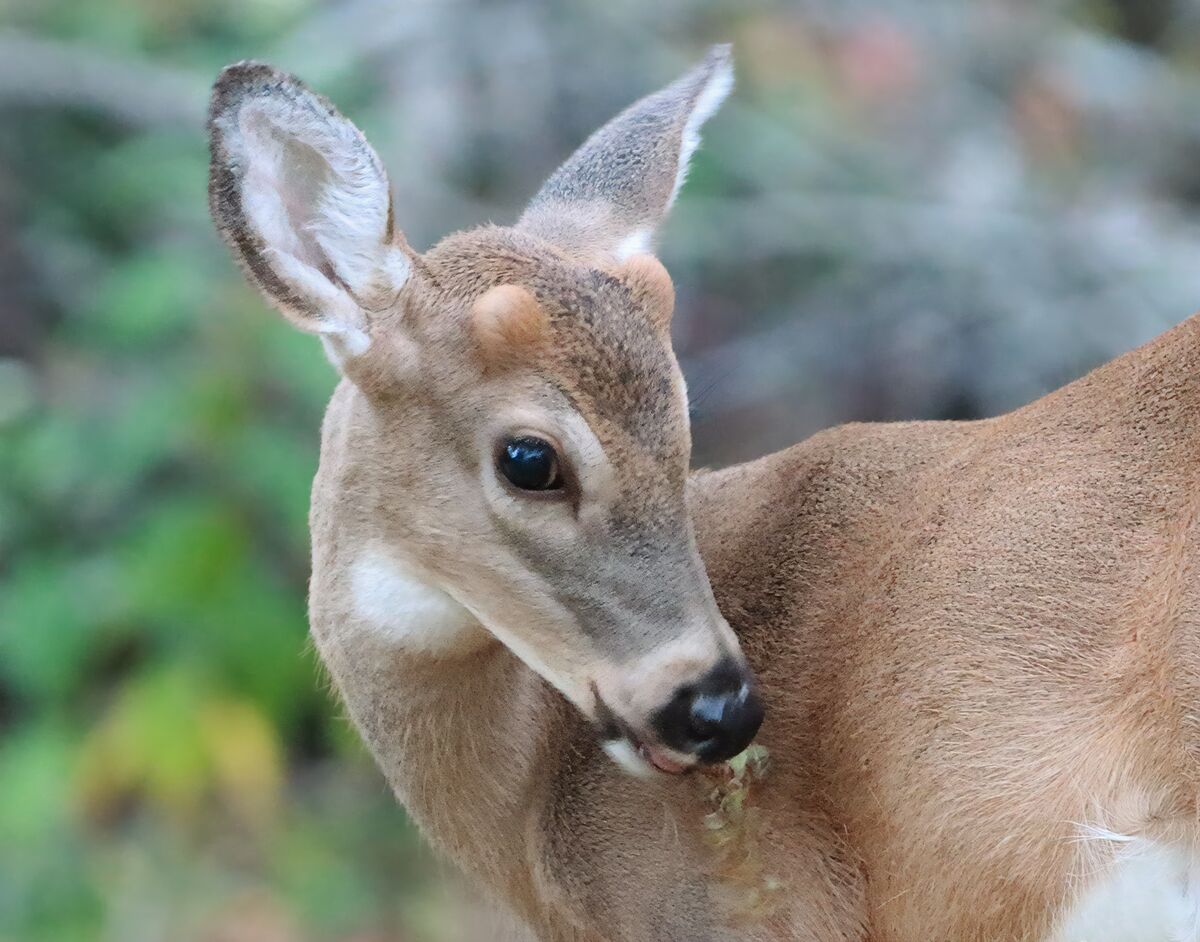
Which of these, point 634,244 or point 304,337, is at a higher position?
point 634,244

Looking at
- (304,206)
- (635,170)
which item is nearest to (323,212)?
(304,206)

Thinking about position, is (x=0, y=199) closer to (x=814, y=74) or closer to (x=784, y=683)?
(x=814, y=74)

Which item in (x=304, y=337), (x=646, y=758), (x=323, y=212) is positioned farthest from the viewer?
(x=304, y=337)

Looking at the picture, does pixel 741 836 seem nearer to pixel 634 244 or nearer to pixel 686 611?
pixel 686 611

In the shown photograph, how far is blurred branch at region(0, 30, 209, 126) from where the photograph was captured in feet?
13.4

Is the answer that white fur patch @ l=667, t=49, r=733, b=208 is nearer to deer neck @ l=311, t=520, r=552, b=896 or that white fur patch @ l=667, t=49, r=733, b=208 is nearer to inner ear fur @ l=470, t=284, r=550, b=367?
inner ear fur @ l=470, t=284, r=550, b=367

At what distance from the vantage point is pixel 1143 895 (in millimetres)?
1608

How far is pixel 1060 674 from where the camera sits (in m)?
1.69

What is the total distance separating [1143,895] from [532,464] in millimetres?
824

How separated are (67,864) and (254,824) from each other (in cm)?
46

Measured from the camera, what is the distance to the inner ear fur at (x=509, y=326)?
176cm

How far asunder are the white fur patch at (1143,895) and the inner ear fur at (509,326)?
84cm

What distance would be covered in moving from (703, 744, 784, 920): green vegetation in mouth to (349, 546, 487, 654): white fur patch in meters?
0.36

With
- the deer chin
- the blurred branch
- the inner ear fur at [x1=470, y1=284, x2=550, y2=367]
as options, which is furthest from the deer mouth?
the blurred branch
